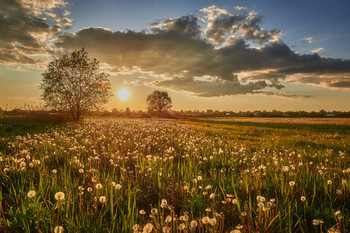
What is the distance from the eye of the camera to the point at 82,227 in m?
2.51

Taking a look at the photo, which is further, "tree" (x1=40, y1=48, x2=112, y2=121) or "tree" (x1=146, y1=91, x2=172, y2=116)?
"tree" (x1=146, y1=91, x2=172, y2=116)

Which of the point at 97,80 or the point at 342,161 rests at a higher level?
the point at 97,80

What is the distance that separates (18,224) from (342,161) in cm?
805

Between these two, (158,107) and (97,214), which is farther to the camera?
(158,107)

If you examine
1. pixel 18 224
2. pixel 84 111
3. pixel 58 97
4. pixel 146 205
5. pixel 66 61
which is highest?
pixel 66 61

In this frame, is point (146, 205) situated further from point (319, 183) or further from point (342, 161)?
point (342, 161)

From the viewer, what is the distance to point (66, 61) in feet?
95.4

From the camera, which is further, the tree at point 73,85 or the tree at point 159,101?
the tree at point 159,101

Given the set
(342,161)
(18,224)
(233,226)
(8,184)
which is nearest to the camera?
(18,224)

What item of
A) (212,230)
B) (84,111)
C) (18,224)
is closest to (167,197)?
(212,230)

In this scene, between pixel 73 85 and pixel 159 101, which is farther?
pixel 159 101

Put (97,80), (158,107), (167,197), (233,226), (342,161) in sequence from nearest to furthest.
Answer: (233,226) < (167,197) < (342,161) < (97,80) < (158,107)

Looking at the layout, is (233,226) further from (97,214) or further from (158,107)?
(158,107)

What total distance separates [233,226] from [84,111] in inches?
1234
